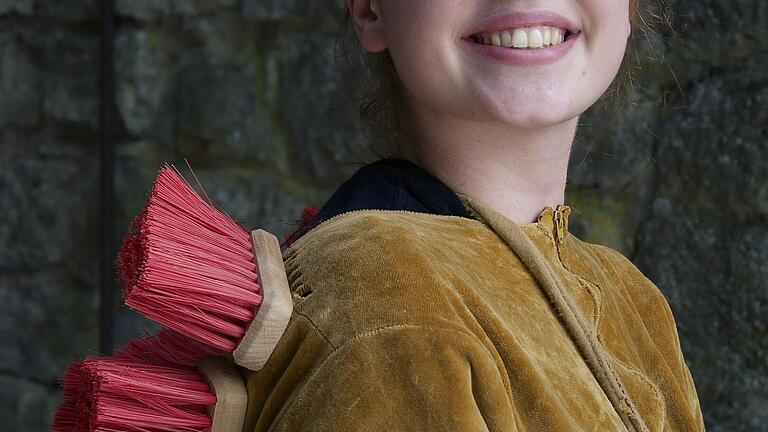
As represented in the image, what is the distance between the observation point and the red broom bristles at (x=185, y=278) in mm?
871

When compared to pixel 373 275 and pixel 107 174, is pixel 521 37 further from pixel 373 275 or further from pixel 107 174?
Result: pixel 107 174

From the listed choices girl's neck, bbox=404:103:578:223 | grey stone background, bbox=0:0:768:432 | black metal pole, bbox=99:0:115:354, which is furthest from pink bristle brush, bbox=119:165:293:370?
black metal pole, bbox=99:0:115:354

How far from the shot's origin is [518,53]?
102 cm

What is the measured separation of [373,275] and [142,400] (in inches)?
8.8

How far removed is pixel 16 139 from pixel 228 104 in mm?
494

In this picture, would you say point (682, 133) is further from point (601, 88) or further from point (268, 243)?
point (268, 243)

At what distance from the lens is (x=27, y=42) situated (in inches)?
88.8

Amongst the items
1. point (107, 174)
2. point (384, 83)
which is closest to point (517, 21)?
point (384, 83)

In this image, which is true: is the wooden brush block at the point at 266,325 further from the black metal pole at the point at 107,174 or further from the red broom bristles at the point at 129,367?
the black metal pole at the point at 107,174

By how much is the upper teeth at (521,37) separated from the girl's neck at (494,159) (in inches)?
3.2

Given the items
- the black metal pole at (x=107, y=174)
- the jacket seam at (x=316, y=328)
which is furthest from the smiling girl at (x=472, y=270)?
the black metal pole at (x=107, y=174)

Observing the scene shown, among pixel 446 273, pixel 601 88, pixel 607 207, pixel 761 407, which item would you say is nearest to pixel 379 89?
pixel 601 88

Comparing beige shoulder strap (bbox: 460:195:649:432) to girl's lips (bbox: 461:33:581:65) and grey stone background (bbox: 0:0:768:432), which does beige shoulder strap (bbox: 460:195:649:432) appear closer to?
girl's lips (bbox: 461:33:581:65)

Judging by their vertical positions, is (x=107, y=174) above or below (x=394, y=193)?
below
